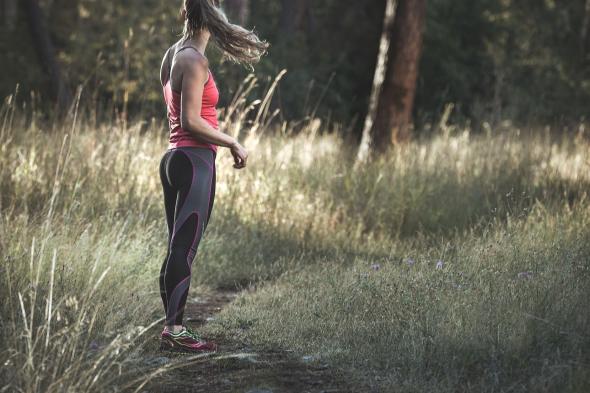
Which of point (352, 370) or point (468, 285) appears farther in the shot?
point (468, 285)

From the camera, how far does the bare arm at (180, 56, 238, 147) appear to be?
14.7 feet

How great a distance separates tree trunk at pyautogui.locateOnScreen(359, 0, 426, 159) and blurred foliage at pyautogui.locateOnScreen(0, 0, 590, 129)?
593cm

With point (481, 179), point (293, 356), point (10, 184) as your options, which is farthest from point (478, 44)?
point (293, 356)

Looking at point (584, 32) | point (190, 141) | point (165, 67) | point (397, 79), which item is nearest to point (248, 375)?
point (190, 141)

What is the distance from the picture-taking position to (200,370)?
15.2ft

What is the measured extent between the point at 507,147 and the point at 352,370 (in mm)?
6360

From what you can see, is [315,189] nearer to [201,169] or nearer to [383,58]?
[383,58]

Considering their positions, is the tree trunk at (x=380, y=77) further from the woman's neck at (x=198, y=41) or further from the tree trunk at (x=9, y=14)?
the tree trunk at (x=9, y=14)

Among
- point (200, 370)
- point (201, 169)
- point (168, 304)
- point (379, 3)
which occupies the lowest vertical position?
point (200, 370)

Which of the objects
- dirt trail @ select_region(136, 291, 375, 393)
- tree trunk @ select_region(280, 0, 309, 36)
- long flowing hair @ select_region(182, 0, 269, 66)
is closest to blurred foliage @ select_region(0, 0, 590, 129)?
tree trunk @ select_region(280, 0, 309, 36)

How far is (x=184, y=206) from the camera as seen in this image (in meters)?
4.69

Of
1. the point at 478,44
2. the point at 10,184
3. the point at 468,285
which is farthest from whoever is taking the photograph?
the point at 478,44

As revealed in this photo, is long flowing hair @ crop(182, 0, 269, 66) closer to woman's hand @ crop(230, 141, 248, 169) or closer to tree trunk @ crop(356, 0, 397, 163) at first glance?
woman's hand @ crop(230, 141, 248, 169)

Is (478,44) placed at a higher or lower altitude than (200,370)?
higher
